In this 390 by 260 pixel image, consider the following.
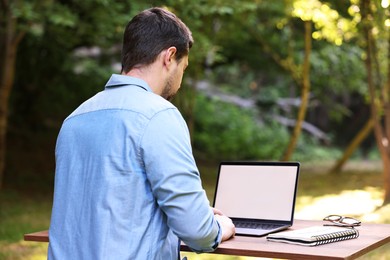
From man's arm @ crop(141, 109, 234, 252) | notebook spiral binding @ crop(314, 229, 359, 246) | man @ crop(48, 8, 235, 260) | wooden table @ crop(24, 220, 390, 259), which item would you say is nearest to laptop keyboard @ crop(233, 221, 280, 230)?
wooden table @ crop(24, 220, 390, 259)

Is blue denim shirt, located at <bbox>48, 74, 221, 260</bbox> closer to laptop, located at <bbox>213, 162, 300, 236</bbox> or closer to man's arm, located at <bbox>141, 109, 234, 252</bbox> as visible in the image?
man's arm, located at <bbox>141, 109, 234, 252</bbox>

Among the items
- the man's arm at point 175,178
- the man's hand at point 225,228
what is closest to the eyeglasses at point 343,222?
the man's hand at point 225,228

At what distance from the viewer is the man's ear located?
2678 mm

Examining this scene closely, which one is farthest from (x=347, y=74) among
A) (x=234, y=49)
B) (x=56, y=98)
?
(x=56, y=98)

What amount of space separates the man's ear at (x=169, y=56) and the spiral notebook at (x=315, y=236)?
734 millimetres

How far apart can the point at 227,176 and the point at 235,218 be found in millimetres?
205

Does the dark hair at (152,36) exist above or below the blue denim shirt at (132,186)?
above

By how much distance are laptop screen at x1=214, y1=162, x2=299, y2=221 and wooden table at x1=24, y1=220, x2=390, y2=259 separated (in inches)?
12.4

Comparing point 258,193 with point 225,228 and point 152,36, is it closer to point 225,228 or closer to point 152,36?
point 225,228

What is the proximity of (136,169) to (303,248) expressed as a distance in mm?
633

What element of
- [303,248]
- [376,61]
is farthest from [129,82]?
[376,61]

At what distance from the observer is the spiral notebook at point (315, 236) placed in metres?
2.68

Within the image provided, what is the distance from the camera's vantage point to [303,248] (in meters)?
2.62

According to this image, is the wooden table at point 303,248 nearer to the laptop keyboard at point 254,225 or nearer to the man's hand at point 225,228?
the man's hand at point 225,228
